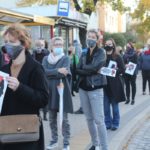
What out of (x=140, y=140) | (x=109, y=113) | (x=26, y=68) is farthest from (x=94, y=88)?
(x=26, y=68)

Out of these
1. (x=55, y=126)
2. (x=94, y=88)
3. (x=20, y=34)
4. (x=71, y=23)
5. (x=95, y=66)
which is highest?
(x=71, y=23)

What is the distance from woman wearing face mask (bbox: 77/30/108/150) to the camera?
652cm

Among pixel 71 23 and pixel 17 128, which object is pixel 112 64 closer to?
pixel 17 128

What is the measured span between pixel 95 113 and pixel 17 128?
9.18 feet

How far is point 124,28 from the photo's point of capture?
239ft

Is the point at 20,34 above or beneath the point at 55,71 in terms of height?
above

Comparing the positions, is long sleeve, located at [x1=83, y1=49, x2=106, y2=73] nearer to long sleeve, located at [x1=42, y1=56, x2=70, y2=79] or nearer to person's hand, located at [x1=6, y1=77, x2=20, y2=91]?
long sleeve, located at [x1=42, y1=56, x2=70, y2=79]

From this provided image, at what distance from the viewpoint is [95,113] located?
652cm

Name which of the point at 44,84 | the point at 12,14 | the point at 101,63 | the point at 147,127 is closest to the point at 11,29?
the point at 44,84

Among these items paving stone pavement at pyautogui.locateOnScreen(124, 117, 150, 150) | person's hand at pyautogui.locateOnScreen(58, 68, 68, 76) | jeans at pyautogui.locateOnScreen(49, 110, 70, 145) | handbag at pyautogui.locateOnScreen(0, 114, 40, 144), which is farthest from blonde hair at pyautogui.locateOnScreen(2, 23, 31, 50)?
paving stone pavement at pyautogui.locateOnScreen(124, 117, 150, 150)

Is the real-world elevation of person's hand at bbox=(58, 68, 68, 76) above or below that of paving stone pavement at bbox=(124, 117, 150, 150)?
above

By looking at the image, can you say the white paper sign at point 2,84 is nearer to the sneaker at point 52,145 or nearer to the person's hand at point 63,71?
the person's hand at point 63,71

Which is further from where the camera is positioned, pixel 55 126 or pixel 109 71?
pixel 109 71

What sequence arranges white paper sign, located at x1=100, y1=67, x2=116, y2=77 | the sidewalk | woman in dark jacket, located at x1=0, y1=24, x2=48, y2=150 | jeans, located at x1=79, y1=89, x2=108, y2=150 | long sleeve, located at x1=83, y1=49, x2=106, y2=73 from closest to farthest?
woman in dark jacket, located at x1=0, y1=24, x2=48, y2=150, jeans, located at x1=79, y1=89, x2=108, y2=150, long sleeve, located at x1=83, y1=49, x2=106, y2=73, the sidewalk, white paper sign, located at x1=100, y1=67, x2=116, y2=77
